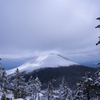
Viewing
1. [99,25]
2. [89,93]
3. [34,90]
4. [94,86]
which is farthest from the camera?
[34,90]

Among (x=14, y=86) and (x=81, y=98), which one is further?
(x=14, y=86)

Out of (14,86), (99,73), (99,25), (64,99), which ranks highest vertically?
(99,25)

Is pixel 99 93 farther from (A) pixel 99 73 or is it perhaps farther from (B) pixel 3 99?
(B) pixel 3 99

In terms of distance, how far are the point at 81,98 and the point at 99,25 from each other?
55.7 feet

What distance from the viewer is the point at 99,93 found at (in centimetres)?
958

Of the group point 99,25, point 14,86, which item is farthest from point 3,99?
point 99,25

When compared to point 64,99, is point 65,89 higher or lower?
higher

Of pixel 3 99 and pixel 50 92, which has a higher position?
pixel 3 99

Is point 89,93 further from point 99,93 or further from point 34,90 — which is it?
point 34,90

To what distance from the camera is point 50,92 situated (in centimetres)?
3369

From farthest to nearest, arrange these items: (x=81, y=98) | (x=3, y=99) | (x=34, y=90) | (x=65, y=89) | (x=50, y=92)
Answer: (x=34, y=90) → (x=50, y=92) → (x=65, y=89) → (x=81, y=98) → (x=3, y=99)

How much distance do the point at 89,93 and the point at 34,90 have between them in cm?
2938

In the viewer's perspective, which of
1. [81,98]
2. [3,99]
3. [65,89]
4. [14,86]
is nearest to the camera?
[3,99]

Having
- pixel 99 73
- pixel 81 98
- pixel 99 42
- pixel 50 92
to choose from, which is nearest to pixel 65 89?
pixel 50 92
